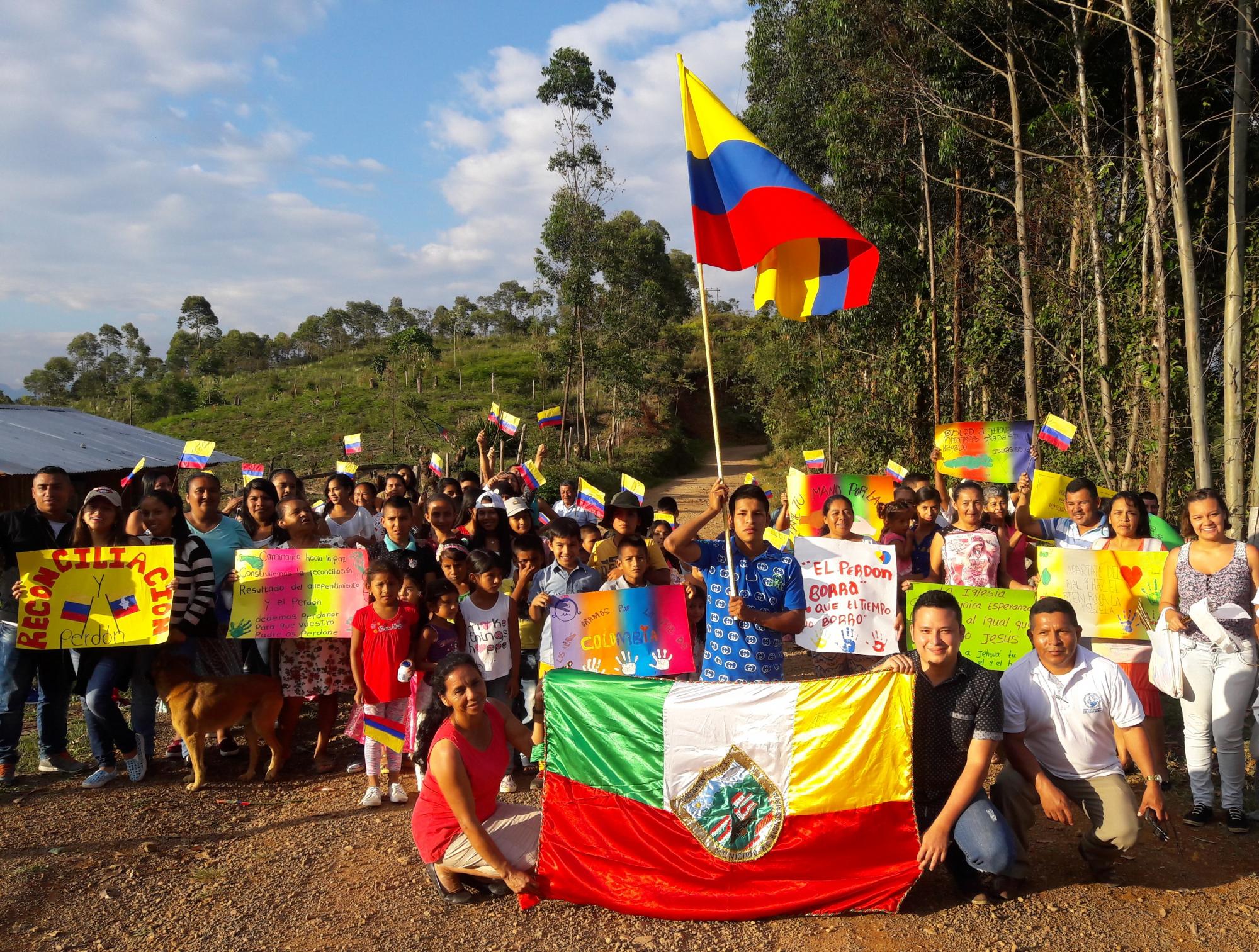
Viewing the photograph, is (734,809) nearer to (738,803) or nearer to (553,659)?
(738,803)

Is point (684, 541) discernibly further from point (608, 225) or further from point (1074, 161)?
point (608, 225)

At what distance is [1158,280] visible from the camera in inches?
411

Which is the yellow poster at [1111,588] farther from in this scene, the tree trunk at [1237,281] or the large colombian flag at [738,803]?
the tree trunk at [1237,281]

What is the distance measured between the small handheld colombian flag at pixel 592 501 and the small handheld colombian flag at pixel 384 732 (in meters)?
4.07

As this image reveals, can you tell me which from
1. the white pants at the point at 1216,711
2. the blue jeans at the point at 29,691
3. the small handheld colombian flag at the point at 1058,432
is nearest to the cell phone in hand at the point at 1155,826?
the white pants at the point at 1216,711

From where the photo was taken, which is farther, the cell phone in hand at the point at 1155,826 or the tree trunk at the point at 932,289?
the tree trunk at the point at 932,289

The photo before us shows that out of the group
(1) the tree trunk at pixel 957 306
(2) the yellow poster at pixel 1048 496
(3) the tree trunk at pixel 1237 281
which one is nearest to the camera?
(2) the yellow poster at pixel 1048 496

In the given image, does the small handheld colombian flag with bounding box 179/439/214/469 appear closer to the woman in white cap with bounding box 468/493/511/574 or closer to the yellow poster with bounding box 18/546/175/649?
the yellow poster with bounding box 18/546/175/649

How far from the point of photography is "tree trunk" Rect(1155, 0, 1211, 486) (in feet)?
27.1

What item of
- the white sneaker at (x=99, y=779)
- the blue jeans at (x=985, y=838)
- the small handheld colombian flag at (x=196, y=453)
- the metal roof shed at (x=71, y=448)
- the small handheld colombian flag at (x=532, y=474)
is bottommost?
the white sneaker at (x=99, y=779)

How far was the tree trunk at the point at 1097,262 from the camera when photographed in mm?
12336

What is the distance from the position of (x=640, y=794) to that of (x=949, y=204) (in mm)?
19277

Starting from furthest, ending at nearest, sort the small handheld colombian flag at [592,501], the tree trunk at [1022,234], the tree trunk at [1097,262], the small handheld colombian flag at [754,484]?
the tree trunk at [1022,234], the tree trunk at [1097,262], the small handheld colombian flag at [592,501], the small handheld colombian flag at [754,484]

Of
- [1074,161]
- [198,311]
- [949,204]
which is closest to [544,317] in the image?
[949,204]
